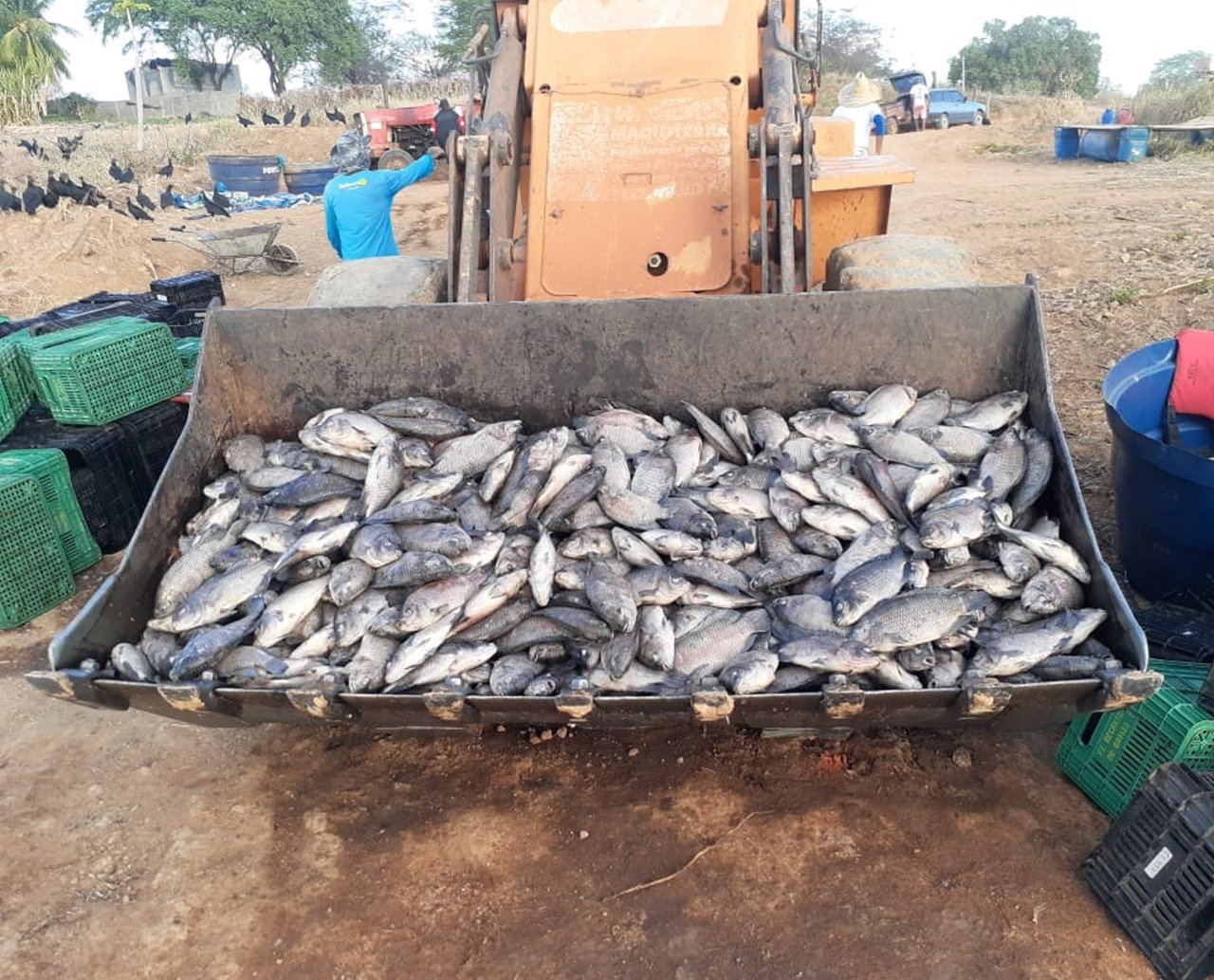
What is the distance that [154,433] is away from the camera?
570 cm

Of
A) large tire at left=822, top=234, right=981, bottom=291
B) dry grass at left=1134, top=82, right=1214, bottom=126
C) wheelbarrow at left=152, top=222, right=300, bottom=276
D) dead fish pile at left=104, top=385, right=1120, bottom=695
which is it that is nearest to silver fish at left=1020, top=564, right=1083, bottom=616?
dead fish pile at left=104, top=385, right=1120, bottom=695

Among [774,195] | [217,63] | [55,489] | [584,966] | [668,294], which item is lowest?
[584,966]

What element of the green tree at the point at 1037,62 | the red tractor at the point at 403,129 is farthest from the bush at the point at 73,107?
the green tree at the point at 1037,62

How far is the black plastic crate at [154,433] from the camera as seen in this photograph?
558 centimetres

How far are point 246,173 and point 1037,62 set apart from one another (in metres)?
38.7

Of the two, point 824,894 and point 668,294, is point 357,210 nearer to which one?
point 668,294

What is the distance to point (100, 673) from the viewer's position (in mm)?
2869

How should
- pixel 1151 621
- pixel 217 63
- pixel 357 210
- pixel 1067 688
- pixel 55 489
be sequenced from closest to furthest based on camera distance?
pixel 1067 688, pixel 1151 621, pixel 55 489, pixel 357 210, pixel 217 63

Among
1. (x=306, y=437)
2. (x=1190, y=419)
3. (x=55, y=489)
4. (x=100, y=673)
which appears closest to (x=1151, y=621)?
(x=1190, y=419)

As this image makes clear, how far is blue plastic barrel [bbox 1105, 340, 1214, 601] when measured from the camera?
3811 millimetres

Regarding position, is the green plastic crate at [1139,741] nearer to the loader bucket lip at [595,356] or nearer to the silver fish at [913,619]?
the silver fish at [913,619]

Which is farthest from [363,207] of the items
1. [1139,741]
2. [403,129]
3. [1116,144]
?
[1116,144]

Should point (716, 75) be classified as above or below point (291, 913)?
above

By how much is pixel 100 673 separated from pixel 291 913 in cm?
101
